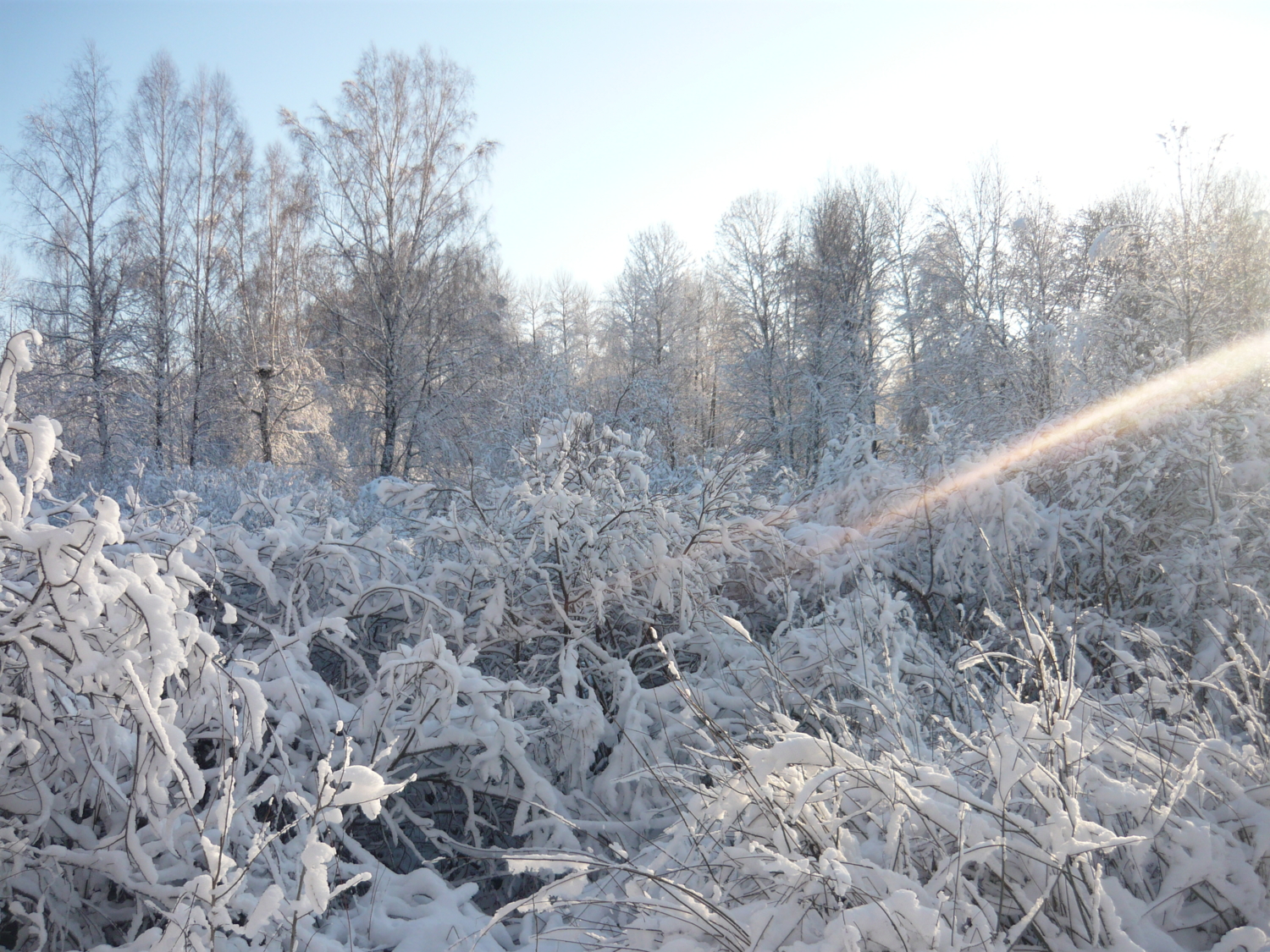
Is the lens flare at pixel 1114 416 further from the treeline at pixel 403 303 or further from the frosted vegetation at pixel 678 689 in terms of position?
the treeline at pixel 403 303

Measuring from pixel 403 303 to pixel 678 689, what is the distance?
1513 centimetres

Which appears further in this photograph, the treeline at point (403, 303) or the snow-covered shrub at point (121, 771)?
the treeline at point (403, 303)

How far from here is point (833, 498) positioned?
18.7 ft

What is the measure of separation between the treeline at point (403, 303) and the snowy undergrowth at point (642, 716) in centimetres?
735

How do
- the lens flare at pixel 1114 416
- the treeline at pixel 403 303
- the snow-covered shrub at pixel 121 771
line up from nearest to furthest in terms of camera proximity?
1. the snow-covered shrub at pixel 121 771
2. the lens flare at pixel 1114 416
3. the treeline at pixel 403 303

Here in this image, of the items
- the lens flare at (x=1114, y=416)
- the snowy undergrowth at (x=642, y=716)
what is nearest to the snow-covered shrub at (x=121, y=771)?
the snowy undergrowth at (x=642, y=716)

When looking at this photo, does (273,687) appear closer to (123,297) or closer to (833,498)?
(833,498)

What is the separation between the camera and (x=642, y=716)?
3.17 metres

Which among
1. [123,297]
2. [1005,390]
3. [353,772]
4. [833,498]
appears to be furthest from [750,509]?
[123,297]

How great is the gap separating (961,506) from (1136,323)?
488 centimetres

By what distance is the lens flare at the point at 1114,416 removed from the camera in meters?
4.89

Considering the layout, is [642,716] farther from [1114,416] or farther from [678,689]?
[1114,416]

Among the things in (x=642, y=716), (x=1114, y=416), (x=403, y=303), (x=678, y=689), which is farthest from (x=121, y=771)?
(x=403, y=303)

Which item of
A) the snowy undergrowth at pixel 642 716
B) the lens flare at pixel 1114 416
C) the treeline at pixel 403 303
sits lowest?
the snowy undergrowth at pixel 642 716
